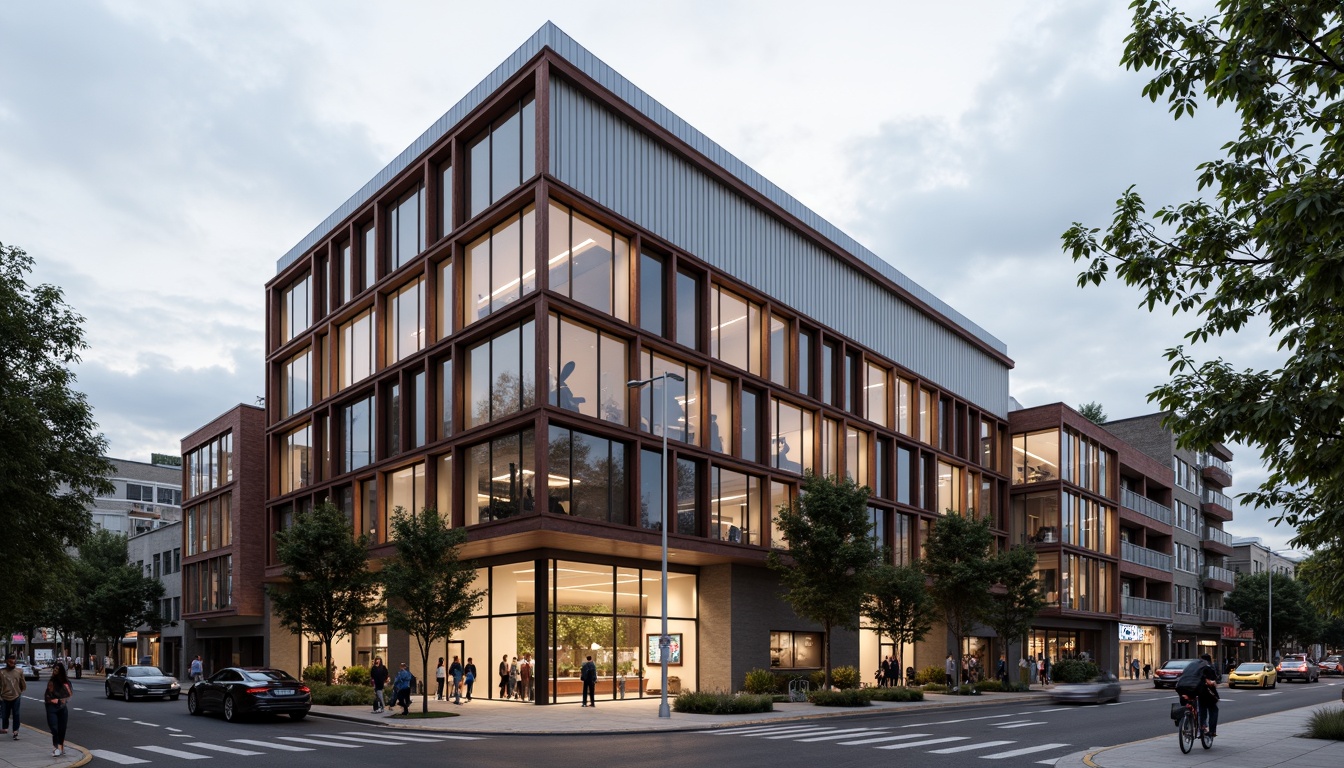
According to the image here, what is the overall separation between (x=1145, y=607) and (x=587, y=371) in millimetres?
55081

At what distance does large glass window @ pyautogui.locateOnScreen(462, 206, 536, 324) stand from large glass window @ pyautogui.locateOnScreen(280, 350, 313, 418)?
50.1 ft

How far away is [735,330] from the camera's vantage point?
42.0 m

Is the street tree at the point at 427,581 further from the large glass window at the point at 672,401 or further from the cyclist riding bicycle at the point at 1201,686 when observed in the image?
the cyclist riding bicycle at the point at 1201,686

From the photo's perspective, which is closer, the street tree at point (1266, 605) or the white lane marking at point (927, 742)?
the white lane marking at point (927, 742)

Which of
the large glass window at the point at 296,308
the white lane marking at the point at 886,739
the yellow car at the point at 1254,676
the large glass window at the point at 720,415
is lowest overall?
the yellow car at the point at 1254,676

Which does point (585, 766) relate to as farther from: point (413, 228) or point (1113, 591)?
point (1113, 591)

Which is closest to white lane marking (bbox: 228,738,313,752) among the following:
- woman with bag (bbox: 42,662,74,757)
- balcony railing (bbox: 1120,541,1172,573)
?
woman with bag (bbox: 42,662,74,757)

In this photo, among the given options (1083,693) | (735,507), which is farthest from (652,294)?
(1083,693)

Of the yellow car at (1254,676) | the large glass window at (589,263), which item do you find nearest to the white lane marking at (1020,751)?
the large glass window at (589,263)

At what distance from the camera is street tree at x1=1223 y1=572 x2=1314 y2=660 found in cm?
9456

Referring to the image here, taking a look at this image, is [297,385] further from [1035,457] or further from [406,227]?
[1035,457]

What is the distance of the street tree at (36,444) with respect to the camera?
26203mm

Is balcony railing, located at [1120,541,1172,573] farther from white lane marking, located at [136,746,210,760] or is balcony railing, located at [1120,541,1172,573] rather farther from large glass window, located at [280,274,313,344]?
white lane marking, located at [136,746,210,760]

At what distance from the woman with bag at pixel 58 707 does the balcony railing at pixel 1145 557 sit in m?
64.6
